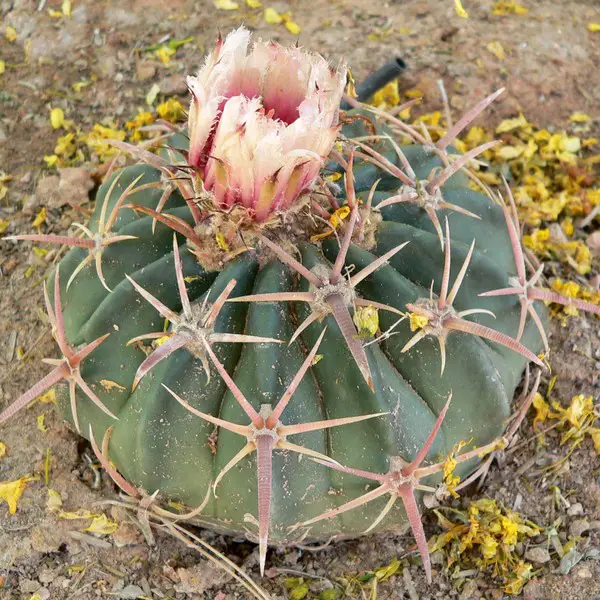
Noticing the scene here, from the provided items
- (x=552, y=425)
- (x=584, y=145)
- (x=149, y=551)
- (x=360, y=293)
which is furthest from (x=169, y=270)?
(x=584, y=145)

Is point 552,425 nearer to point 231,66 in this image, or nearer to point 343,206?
point 343,206

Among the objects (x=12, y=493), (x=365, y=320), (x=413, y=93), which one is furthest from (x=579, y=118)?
(x=12, y=493)

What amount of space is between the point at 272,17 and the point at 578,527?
2.03 metres

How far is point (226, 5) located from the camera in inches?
119

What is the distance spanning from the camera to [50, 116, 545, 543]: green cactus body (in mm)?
1472

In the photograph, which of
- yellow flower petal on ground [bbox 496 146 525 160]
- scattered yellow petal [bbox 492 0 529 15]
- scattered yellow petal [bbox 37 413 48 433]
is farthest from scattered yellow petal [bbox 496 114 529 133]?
scattered yellow petal [bbox 37 413 48 433]

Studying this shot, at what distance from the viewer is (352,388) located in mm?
1462

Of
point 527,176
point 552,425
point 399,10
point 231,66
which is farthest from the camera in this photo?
point 399,10

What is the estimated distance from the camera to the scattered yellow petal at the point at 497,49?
2.86 meters

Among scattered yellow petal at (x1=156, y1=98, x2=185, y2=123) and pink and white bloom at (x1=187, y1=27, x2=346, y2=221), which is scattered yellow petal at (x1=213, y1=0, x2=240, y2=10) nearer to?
scattered yellow petal at (x1=156, y1=98, x2=185, y2=123)

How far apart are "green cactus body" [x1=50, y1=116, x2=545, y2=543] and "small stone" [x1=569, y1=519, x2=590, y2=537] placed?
380mm

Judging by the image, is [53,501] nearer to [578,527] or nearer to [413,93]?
[578,527]

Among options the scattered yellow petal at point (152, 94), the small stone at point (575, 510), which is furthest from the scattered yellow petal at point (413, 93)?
the small stone at point (575, 510)

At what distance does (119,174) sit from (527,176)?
53.7 inches
